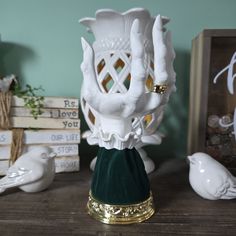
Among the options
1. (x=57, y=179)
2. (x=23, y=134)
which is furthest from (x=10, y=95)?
(x=57, y=179)

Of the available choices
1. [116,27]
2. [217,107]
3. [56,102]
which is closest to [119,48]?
[116,27]

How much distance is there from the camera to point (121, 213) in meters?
0.43

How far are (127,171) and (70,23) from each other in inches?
20.7

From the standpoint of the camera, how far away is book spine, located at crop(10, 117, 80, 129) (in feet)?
2.02

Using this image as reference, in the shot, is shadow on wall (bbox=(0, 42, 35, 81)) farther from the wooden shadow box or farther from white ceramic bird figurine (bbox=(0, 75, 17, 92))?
the wooden shadow box

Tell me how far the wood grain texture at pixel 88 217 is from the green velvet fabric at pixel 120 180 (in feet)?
0.14

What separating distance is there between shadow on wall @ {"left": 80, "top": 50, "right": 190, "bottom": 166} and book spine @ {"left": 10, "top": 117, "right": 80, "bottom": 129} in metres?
0.15

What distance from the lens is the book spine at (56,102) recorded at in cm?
62

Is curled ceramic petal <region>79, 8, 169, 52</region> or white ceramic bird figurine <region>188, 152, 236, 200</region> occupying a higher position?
curled ceramic petal <region>79, 8, 169, 52</region>

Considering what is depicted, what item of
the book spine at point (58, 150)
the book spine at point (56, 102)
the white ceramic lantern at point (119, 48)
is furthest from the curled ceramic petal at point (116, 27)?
the book spine at point (58, 150)

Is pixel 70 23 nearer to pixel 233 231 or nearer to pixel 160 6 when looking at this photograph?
pixel 160 6

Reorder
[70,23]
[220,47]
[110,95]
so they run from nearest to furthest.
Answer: [110,95] < [220,47] < [70,23]

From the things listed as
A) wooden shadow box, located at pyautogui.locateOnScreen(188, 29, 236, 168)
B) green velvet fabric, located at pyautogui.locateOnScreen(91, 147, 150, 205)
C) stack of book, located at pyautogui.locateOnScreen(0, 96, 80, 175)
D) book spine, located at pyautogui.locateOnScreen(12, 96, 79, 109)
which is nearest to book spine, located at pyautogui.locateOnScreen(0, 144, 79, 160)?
stack of book, located at pyautogui.locateOnScreen(0, 96, 80, 175)

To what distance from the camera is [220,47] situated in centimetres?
66
